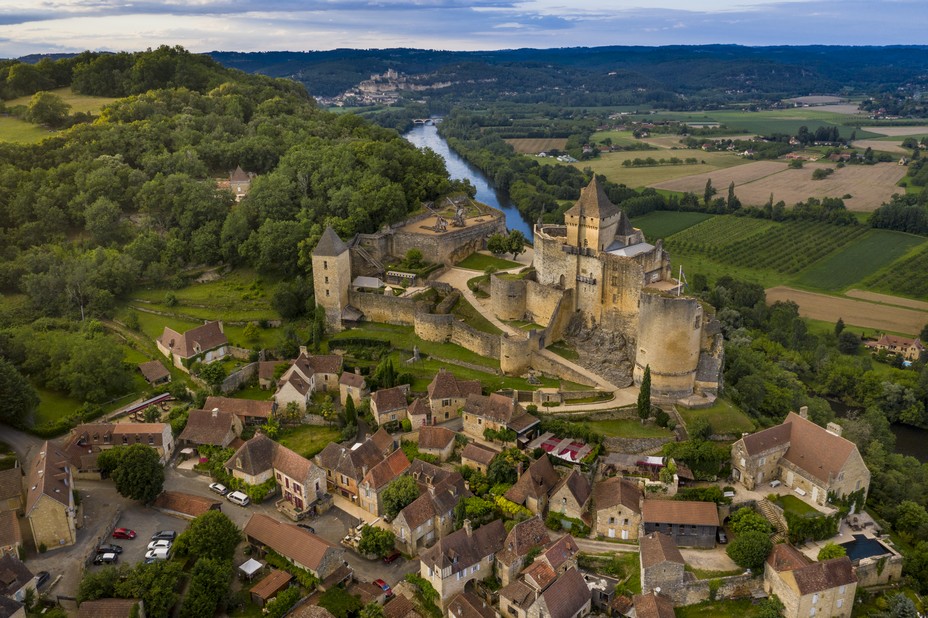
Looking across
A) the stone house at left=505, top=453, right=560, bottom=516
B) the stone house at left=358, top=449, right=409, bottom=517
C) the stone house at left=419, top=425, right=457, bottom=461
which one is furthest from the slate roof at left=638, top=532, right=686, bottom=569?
the stone house at left=358, top=449, right=409, bottom=517

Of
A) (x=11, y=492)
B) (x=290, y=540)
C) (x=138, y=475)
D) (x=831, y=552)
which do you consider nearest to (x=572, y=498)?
(x=831, y=552)

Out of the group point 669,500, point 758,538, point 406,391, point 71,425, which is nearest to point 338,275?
point 406,391

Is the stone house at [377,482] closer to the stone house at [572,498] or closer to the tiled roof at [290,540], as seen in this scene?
the tiled roof at [290,540]

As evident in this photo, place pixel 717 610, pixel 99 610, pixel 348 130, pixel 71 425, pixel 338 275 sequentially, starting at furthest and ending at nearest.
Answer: pixel 348 130 < pixel 338 275 < pixel 71 425 < pixel 717 610 < pixel 99 610

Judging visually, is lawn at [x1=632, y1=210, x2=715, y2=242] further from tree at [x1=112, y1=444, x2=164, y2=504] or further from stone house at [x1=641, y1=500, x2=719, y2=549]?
tree at [x1=112, y1=444, x2=164, y2=504]

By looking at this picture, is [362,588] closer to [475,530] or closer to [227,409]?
[475,530]

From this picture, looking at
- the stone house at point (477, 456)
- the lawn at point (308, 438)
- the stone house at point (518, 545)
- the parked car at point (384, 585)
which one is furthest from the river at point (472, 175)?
the parked car at point (384, 585)

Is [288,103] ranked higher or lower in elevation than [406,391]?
higher
